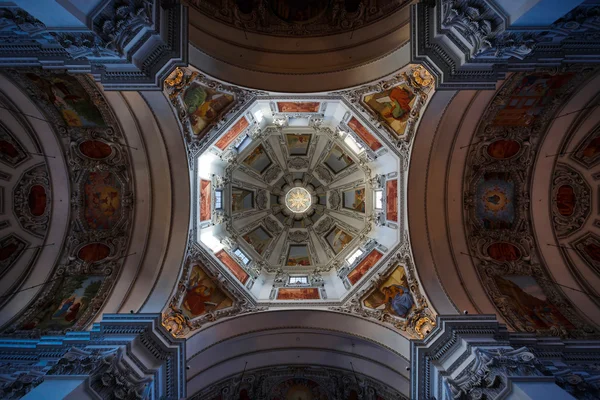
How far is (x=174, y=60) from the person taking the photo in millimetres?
8234

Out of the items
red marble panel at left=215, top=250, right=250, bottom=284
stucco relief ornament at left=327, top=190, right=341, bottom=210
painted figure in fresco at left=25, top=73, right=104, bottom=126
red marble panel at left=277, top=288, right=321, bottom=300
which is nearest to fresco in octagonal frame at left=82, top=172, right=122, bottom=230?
painted figure in fresco at left=25, top=73, right=104, bottom=126

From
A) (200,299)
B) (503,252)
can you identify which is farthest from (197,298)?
(503,252)

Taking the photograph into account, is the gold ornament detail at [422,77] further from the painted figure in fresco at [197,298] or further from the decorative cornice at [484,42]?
the painted figure in fresco at [197,298]

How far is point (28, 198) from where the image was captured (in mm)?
10906

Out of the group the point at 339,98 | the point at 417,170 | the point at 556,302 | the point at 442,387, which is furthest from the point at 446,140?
the point at 442,387

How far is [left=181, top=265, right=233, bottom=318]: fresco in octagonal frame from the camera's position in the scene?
11.5 m

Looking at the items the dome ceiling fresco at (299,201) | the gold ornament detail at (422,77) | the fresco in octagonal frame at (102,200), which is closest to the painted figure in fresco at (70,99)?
the fresco in octagonal frame at (102,200)

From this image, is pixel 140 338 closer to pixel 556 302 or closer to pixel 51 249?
pixel 51 249

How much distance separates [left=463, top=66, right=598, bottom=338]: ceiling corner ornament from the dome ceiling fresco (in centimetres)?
286

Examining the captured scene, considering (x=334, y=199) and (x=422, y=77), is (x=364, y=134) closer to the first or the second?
(x=422, y=77)

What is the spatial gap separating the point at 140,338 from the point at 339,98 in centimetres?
1022

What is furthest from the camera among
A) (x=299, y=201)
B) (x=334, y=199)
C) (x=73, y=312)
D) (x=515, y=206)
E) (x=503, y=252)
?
(x=299, y=201)

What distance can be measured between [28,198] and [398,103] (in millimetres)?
13629

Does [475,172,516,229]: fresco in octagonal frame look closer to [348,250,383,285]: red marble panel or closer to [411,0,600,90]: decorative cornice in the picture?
[348,250,383,285]: red marble panel
